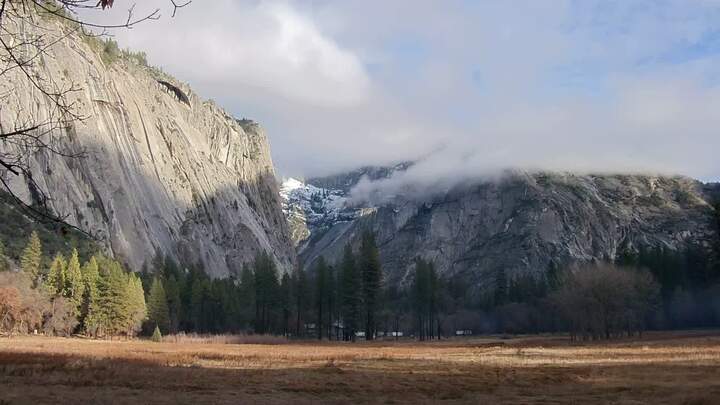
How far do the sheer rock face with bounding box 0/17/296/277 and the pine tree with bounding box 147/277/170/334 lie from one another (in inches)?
492

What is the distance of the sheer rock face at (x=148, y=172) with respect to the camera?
109750 mm

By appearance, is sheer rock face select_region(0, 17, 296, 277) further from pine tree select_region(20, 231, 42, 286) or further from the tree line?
pine tree select_region(20, 231, 42, 286)

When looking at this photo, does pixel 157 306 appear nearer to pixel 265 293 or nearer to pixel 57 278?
pixel 57 278

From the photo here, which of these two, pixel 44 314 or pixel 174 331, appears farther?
pixel 174 331

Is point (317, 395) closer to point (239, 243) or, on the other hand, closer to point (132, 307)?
point (132, 307)

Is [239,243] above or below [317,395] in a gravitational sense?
above

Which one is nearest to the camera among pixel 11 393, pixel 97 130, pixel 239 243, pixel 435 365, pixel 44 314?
pixel 11 393

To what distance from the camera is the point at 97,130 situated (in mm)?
121000

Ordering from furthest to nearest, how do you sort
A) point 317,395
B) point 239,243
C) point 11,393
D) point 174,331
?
point 239,243
point 174,331
point 317,395
point 11,393

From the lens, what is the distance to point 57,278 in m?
78.6

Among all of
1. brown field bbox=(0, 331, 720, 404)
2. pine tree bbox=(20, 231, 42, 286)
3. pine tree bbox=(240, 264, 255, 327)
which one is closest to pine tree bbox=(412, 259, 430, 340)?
pine tree bbox=(240, 264, 255, 327)

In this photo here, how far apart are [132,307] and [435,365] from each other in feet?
185

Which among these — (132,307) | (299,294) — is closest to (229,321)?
(299,294)

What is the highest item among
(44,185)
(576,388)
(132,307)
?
(44,185)
